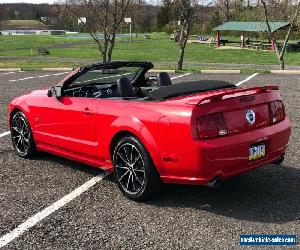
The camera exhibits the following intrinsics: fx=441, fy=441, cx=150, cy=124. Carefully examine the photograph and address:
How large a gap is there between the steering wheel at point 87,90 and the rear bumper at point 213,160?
6.40 feet

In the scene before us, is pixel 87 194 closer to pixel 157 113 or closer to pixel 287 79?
pixel 157 113

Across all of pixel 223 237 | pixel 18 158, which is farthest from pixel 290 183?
pixel 18 158

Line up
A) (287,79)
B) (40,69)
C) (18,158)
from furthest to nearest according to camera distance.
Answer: (40,69) → (287,79) → (18,158)

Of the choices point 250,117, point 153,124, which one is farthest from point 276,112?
→ point 153,124

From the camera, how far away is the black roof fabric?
482 centimetres

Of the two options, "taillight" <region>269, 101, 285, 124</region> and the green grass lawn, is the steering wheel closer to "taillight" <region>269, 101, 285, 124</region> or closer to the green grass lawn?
"taillight" <region>269, 101, 285, 124</region>

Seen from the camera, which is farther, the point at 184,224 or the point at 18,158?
the point at 18,158

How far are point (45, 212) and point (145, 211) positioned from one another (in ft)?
3.42

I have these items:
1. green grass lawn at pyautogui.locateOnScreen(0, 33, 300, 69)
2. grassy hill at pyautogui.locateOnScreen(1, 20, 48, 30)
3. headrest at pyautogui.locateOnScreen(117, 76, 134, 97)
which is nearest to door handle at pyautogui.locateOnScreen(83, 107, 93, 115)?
headrest at pyautogui.locateOnScreen(117, 76, 134, 97)

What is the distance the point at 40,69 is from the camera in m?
22.1

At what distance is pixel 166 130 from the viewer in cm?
437

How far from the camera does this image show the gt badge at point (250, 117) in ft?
15.0

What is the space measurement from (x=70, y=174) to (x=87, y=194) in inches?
33.1

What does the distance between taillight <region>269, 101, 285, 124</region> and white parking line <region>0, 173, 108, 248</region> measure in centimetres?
226
